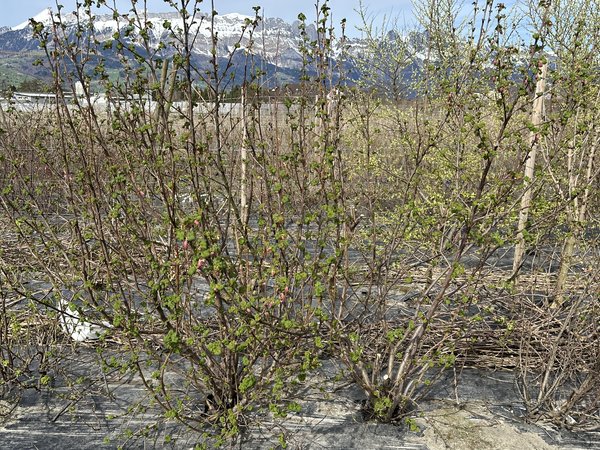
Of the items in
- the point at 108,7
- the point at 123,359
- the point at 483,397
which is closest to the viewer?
the point at 108,7

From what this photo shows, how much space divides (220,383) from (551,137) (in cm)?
261

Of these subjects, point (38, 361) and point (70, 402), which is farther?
point (38, 361)

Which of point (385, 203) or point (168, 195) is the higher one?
point (168, 195)

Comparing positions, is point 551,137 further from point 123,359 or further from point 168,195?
point 123,359

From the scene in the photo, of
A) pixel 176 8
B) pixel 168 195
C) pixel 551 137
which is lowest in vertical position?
pixel 168 195

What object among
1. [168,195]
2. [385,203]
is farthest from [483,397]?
[385,203]

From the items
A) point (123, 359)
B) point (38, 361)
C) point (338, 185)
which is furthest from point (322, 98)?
point (38, 361)

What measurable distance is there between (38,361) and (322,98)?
2.33 metres

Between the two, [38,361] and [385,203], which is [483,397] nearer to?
[38,361]

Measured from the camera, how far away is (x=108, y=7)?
2.25 metres

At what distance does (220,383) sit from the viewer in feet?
8.14

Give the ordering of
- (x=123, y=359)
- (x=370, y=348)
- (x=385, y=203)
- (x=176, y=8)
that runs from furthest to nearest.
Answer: (x=385, y=203)
(x=123, y=359)
(x=370, y=348)
(x=176, y=8)

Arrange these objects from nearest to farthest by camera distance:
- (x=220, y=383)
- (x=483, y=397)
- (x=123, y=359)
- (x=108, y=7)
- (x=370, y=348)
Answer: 1. (x=108, y=7)
2. (x=220, y=383)
3. (x=483, y=397)
4. (x=370, y=348)
5. (x=123, y=359)

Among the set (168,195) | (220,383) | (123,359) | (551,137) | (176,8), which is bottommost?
(123,359)
